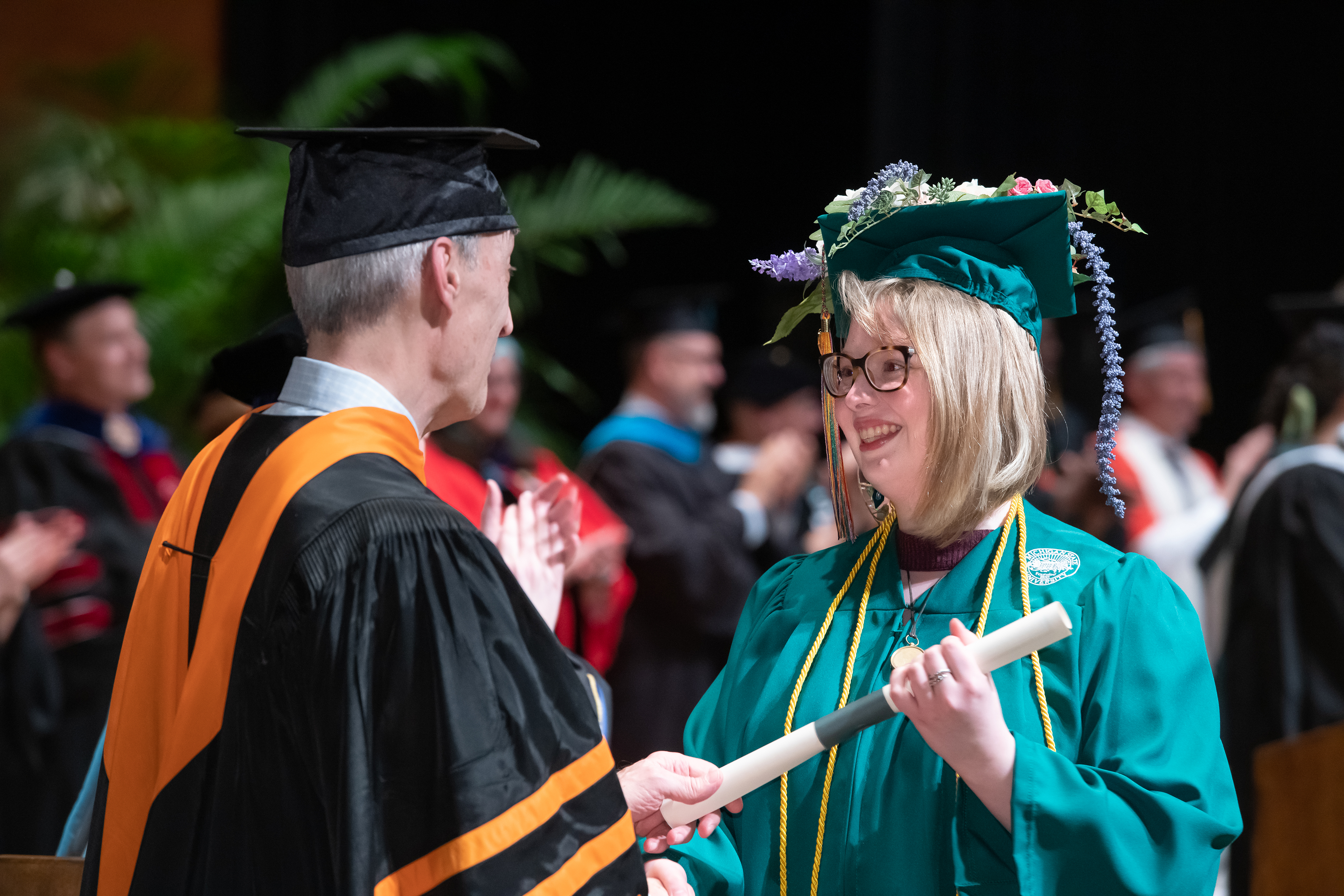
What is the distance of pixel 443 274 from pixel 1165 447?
5829 millimetres

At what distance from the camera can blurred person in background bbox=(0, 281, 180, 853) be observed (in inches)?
171

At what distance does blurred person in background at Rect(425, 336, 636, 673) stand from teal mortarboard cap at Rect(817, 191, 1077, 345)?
2558mm

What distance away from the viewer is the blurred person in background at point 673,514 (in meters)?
5.45

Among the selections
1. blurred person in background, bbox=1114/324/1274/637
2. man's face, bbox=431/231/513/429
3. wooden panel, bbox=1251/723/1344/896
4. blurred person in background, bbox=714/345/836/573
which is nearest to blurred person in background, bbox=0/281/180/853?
blurred person in background, bbox=714/345/836/573

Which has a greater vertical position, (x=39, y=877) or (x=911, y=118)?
(x=911, y=118)

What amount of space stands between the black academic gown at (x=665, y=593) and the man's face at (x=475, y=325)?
3.73 meters

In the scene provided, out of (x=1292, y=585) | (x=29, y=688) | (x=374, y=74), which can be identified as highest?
(x=374, y=74)

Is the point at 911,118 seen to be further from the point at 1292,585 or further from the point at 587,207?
the point at 1292,585

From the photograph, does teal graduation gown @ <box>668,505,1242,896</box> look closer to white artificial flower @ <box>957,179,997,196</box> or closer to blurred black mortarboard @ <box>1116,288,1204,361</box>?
white artificial flower @ <box>957,179,997,196</box>

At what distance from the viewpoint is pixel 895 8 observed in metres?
6.97

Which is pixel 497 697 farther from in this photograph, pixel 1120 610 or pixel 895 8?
pixel 895 8

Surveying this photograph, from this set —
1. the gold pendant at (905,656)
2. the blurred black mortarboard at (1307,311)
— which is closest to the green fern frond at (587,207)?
the blurred black mortarboard at (1307,311)

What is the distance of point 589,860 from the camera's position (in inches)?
56.5

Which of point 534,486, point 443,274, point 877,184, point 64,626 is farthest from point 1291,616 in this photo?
point 64,626
